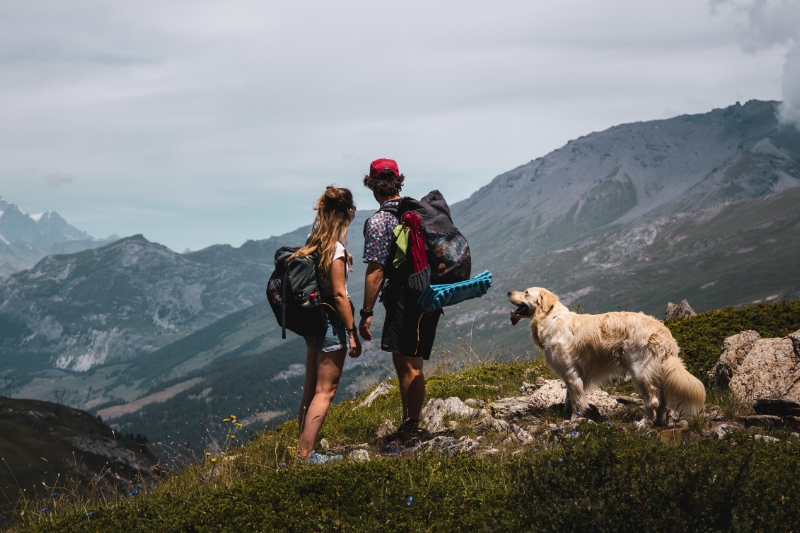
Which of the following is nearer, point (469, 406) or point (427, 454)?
point (427, 454)

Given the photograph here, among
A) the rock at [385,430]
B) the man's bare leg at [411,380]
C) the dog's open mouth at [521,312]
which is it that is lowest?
the rock at [385,430]

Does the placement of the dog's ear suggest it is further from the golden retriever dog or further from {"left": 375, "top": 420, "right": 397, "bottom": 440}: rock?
{"left": 375, "top": 420, "right": 397, "bottom": 440}: rock

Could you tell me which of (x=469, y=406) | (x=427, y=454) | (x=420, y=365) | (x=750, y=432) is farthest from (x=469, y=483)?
(x=469, y=406)

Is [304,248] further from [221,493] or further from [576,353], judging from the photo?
[576,353]

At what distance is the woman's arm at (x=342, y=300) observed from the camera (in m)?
7.70

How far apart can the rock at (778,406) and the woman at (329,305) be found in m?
5.04

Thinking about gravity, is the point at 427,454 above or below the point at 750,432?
above

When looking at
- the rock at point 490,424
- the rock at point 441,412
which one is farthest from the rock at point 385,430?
the rock at point 490,424

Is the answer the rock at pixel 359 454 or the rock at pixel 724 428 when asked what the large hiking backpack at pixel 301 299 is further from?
the rock at pixel 724 428

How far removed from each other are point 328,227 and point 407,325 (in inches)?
62.0

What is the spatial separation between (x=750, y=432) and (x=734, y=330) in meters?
5.43

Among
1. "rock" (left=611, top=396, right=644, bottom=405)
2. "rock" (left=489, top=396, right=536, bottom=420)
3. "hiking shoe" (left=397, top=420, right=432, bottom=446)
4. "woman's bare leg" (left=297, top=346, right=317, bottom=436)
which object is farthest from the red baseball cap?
"rock" (left=611, top=396, right=644, bottom=405)

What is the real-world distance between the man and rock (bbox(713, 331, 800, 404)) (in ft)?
15.7

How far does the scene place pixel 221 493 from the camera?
244 inches
